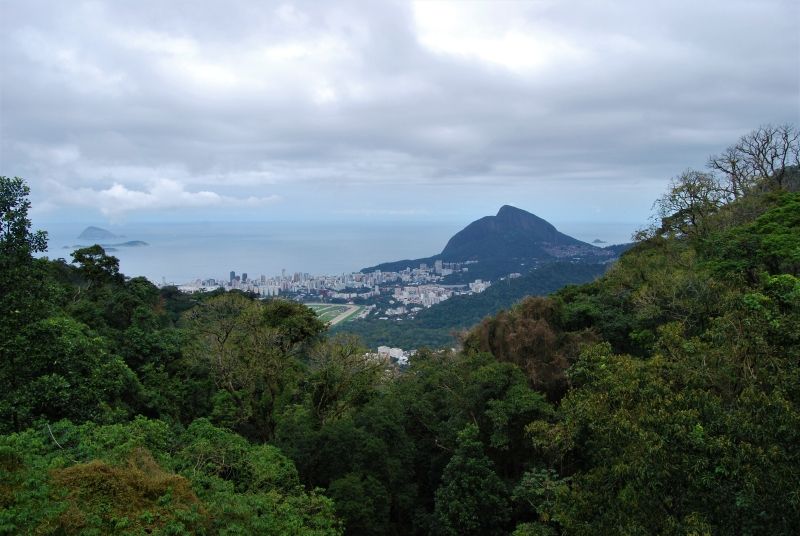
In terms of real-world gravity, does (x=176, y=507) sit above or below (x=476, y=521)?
above

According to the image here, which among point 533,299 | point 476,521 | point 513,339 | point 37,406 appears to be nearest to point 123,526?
point 37,406

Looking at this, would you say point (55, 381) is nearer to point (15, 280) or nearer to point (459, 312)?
point (15, 280)

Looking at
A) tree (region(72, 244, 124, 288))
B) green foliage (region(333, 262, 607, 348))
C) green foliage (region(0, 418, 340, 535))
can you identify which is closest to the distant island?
green foliage (region(333, 262, 607, 348))

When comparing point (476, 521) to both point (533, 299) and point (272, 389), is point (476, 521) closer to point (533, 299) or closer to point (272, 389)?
point (272, 389)

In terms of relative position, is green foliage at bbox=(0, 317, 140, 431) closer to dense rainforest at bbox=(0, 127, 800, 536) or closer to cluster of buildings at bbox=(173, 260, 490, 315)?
Answer: dense rainforest at bbox=(0, 127, 800, 536)

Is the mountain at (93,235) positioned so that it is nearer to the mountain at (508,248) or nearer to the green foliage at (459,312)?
the mountain at (508,248)

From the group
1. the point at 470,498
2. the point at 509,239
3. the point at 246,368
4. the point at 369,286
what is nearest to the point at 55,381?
the point at 246,368
